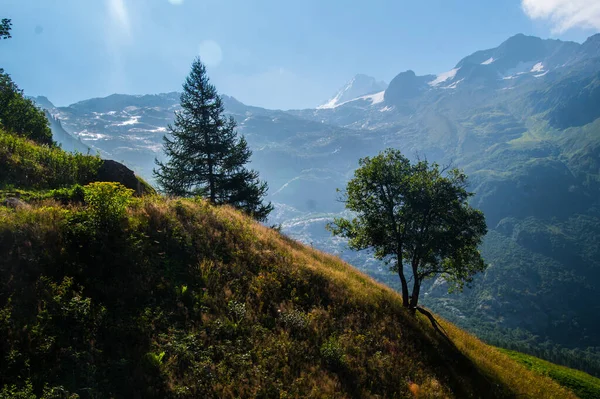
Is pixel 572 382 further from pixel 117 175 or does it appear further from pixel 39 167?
pixel 39 167

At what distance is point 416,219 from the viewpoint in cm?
1775

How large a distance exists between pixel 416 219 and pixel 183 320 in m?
13.1

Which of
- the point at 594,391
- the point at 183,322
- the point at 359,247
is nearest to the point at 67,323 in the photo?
the point at 183,322

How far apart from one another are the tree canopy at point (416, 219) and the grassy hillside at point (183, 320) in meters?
4.33

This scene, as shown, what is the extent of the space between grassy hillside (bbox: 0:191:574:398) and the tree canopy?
14.2ft

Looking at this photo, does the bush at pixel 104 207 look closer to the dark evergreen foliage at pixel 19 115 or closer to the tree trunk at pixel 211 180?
the tree trunk at pixel 211 180

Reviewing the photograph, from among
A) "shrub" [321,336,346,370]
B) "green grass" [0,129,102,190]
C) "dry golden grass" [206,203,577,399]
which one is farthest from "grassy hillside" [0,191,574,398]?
"green grass" [0,129,102,190]

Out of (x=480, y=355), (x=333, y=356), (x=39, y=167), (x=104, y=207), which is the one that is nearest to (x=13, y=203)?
(x=104, y=207)

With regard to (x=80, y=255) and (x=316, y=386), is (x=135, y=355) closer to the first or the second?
(x=80, y=255)

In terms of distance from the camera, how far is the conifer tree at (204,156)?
2759 centimetres

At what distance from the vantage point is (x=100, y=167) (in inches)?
702

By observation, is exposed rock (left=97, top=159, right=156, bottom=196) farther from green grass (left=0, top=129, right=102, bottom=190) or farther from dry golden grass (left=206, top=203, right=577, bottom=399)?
A: dry golden grass (left=206, top=203, right=577, bottom=399)

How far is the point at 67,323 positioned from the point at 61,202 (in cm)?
582

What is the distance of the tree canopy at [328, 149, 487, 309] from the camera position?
57.2ft
